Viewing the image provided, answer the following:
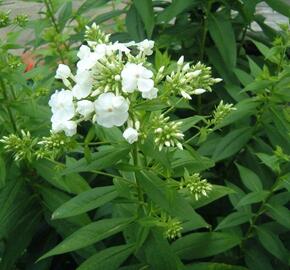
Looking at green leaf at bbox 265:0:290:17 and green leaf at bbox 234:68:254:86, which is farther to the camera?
green leaf at bbox 265:0:290:17

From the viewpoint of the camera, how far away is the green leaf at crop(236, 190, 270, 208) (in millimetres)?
1870

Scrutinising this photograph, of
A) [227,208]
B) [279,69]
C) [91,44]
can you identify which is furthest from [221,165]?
[91,44]

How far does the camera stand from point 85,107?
1335 millimetres

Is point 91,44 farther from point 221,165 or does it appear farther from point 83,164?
point 221,165

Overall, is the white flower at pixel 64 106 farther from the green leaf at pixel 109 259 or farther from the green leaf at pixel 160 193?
the green leaf at pixel 109 259

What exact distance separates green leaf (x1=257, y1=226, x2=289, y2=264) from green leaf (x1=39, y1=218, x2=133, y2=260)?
0.53 meters

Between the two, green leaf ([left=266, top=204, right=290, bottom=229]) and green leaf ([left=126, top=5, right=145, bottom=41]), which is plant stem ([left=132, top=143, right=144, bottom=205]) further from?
green leaf ([left=126, top=5, right=145, bottom=41])

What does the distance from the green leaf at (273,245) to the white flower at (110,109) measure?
0.88 m

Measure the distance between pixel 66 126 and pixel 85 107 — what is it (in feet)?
0.25

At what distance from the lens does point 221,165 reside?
8.04ft

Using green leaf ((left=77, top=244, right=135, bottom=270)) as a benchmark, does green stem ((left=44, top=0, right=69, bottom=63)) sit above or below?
above

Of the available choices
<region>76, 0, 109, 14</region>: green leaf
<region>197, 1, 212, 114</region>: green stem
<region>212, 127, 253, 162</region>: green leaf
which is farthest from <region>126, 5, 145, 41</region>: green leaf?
<region>212, 127, 253, 162</region>: green leaf

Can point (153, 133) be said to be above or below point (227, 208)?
above

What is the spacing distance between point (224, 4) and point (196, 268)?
1.16 metres
